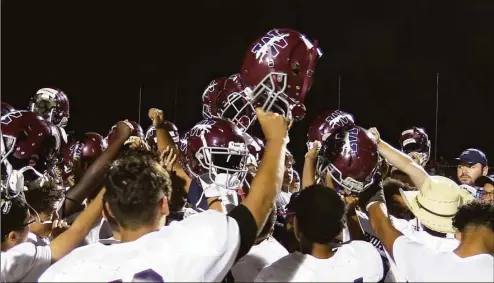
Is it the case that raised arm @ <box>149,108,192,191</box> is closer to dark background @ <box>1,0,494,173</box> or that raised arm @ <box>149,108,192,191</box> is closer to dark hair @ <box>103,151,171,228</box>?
dark hair @ <box>103,151,171,228</box>

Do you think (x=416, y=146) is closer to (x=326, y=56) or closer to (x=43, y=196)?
(x=43, y=196)

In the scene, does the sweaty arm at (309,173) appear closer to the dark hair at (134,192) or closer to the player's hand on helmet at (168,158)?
the player's hand on helmet at (168,158)

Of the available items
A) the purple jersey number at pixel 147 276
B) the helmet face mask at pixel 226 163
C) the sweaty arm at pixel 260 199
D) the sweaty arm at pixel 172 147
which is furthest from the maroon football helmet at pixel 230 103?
the purple jersey number at pixel 147 276

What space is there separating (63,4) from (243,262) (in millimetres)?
6893

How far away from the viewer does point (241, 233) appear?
5.43ft

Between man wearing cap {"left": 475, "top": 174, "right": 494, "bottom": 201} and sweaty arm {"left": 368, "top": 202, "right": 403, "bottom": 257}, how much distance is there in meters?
1.75

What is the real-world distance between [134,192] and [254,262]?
0.82 meters

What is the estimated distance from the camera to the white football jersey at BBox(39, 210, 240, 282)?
159cm

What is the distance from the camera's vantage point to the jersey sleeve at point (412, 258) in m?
2.21

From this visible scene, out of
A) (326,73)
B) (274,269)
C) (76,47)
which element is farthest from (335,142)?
(326,73)

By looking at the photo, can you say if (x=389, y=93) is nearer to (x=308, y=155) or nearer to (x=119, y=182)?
(x=308, y=155)

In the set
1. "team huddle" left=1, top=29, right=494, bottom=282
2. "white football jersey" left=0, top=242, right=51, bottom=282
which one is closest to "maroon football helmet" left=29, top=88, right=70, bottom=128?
"team huddle" left=1, top=29, right=494, bottom=282

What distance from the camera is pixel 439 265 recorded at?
2182mm

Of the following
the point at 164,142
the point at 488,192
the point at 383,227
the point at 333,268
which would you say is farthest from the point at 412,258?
the point at 488,192
